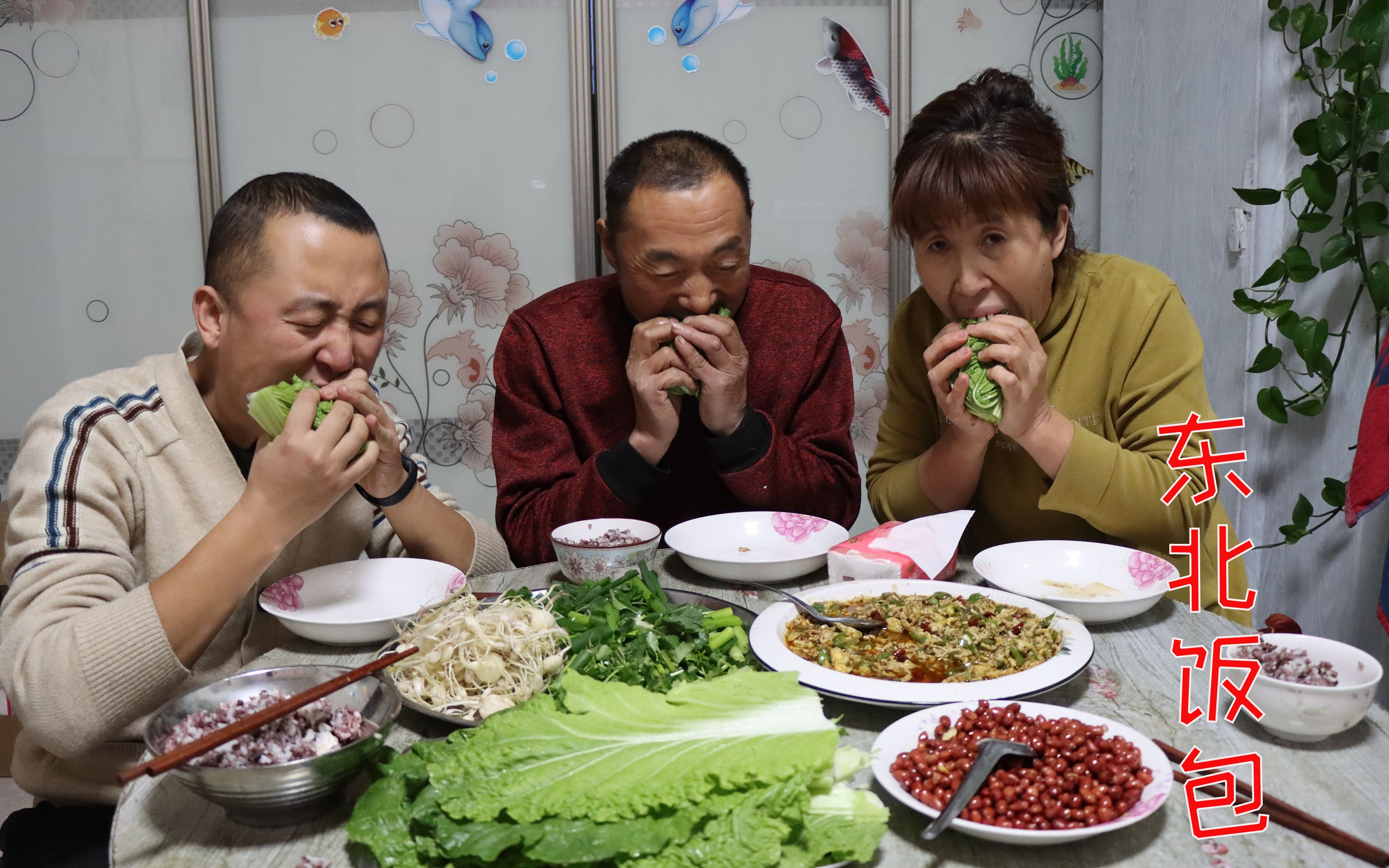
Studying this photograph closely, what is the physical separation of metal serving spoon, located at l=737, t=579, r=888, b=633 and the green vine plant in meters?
2.08

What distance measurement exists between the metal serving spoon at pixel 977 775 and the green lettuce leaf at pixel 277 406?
1.29m

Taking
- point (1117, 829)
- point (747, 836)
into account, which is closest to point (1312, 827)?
point (1117, 829)

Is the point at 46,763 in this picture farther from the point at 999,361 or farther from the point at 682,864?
the point at 999,361

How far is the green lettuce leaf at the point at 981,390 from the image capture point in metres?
2.12

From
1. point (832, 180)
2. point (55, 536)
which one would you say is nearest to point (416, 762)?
point (55, 536)

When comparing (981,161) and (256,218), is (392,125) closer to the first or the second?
(256,218)

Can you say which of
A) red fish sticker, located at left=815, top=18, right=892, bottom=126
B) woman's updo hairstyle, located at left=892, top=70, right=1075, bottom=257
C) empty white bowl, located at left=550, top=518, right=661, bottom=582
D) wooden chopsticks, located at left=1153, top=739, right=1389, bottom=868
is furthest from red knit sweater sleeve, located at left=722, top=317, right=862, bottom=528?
red fish sticker, located at left=815, top=18, right=892, bottom=126

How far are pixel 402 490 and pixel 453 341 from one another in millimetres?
2239

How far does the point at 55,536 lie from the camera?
168cm

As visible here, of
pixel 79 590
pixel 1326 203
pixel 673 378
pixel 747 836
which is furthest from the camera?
pixel 1326 203

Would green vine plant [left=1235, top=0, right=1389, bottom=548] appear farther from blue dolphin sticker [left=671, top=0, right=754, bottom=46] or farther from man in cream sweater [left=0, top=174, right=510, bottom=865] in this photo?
man in cream sweater [left=0, top=174, right=510, bottom=865]

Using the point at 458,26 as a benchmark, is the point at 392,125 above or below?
below

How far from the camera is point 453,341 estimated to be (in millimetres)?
4258

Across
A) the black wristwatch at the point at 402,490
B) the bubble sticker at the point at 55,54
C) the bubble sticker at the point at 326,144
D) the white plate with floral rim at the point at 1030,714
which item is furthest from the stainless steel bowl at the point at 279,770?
the bubble sticker at the point at 55,54
